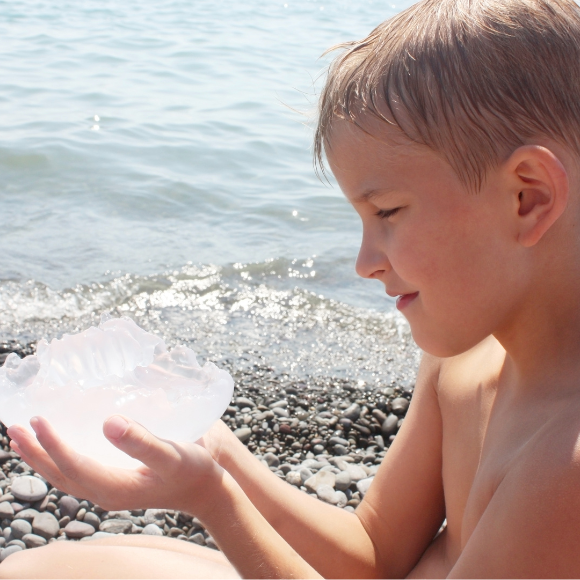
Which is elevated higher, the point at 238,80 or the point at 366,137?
the point at 366,137

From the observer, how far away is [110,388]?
6.16 feet

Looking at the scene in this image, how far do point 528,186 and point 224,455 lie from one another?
118cm

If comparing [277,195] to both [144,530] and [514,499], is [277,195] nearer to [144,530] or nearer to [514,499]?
[144,530]

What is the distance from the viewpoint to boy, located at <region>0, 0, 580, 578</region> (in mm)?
1648

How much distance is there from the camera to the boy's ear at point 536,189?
172cm

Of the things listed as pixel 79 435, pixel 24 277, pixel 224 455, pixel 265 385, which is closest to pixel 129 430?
pixel 79 435

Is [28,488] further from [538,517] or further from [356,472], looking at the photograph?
[538,517]

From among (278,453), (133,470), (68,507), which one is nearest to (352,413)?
(278,453)

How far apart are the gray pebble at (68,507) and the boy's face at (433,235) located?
82.5 inches

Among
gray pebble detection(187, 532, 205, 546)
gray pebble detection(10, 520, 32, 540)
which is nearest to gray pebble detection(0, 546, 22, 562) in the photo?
gray pebble detection(10, 520, 32, 540)

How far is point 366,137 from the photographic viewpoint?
1889mm

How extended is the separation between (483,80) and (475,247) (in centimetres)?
38

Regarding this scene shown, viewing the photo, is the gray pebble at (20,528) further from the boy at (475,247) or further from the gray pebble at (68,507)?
the boy at (475,247)

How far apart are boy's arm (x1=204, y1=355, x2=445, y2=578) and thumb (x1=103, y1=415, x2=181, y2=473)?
593mm
